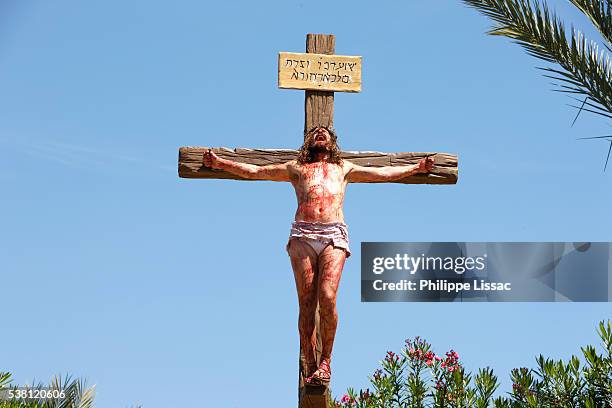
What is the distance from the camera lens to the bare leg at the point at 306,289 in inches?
307

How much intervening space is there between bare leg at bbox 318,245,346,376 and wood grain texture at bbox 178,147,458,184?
1258 mm

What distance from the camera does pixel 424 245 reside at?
410 inches

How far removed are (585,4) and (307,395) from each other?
440cm

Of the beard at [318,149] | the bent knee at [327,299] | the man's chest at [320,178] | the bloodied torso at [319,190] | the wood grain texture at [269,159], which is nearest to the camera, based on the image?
the bent knee at [327,299]

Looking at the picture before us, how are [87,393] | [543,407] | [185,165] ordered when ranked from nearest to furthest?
1. [87,393]
2. [185,165]
3. [543,407]

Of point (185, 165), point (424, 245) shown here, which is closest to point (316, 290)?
point (185, 165)

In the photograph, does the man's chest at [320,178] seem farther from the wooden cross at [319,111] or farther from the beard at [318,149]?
the wooden cross at [319,111]

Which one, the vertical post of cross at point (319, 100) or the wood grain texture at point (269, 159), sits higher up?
the vertical post of cross at point (319, 100)

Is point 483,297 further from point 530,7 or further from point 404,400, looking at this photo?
point 530,7

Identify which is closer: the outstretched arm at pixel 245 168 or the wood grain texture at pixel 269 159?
the outstretched arm at pixel 245 168

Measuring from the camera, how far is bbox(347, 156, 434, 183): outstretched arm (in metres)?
8.49

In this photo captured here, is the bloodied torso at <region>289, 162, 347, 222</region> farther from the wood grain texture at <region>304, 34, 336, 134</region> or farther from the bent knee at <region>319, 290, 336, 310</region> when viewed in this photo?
the wood grain texture at <region>304, 34, 336, 134</region>

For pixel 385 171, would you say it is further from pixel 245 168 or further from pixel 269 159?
pixel 245 168

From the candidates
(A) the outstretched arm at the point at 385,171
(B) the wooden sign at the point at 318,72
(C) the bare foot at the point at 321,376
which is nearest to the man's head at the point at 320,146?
(A) the outstretched arm at the point at 385,171
